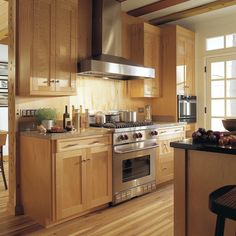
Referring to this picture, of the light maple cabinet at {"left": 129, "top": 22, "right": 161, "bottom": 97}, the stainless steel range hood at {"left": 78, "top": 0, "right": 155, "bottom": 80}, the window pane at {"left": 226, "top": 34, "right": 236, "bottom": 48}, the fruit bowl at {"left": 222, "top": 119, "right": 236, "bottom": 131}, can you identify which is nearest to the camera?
the fruit bowl at {"left": 222, "top": 119, "right": 236, "bottom": 131}

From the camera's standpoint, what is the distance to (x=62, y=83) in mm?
3033

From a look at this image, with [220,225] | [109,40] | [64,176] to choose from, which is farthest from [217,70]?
[220,225]

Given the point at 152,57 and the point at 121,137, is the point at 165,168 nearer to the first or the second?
the point at 121,137

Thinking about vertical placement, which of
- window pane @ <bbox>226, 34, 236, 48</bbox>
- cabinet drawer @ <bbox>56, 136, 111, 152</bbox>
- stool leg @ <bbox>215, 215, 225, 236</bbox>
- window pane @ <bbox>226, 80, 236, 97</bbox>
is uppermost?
window pane @ <bbox>226, 34, 236, 48</bbox>

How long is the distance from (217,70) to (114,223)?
318 centimetres

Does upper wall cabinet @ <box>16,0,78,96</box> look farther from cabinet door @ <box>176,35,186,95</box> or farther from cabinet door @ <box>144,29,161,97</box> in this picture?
cabinet door @ <box>176,35,186,95</box>

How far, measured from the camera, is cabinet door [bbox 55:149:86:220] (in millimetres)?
2615

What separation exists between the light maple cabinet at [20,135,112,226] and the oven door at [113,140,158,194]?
0.35 feet

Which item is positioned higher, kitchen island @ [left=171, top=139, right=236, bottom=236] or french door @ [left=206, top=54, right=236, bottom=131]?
french door @ [left=206, top=54, right=236, bottom=131]

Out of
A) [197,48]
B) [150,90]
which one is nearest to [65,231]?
[150,90]

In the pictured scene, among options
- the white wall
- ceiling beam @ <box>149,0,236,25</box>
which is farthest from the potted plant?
the white wall

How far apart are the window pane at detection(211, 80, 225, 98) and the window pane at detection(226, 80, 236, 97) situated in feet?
0.28

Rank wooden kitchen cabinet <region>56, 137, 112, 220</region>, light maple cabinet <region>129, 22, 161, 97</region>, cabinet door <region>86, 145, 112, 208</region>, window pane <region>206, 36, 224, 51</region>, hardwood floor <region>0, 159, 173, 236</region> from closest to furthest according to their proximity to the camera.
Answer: hardwood floor <region>0, 159, 173, 236</region>
wooden kitchen cabinet <region>56, 137, 112, 220</region>
cabinet door <region>86, 145, 112, 208</region>
light maple cabinet <region>129, 22, 161, 97</region>
window pane <region>206, 36, 224, 51</region>

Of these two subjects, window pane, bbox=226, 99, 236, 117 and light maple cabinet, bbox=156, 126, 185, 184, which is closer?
light maple cabinet, bbox=156, 126, 185, 184
